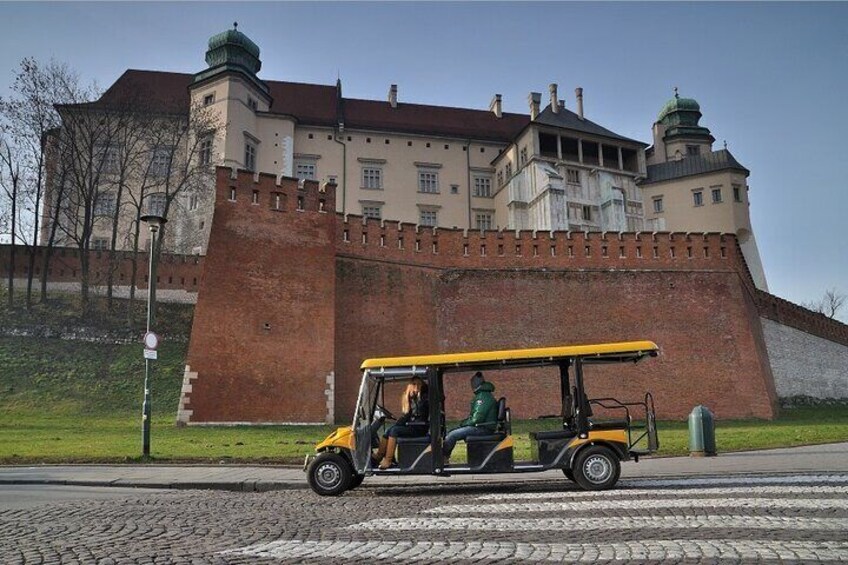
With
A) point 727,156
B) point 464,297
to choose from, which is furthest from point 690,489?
point 727,156

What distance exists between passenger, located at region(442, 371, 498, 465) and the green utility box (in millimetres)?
6634

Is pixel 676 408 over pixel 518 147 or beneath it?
beneath

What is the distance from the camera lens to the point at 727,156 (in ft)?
177

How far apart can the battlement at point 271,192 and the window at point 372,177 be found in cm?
2666

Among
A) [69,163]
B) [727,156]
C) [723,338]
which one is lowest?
[723,338]

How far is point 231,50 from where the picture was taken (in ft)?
161

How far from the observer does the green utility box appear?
14.9 meters

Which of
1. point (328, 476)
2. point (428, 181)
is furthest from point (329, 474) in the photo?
point (428, 181)

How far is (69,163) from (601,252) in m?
27.6

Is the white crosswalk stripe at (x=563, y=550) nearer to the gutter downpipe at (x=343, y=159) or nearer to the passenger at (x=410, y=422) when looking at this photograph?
the passenger at (x=410, y=422)

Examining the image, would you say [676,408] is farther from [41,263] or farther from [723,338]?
[41,263]

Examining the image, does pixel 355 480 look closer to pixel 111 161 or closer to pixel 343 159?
pixel 111 161

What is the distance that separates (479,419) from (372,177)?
149 feet

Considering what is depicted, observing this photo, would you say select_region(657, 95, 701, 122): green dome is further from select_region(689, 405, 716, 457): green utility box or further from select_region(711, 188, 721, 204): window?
select_region(689, 405, 716, 457): green utility box
